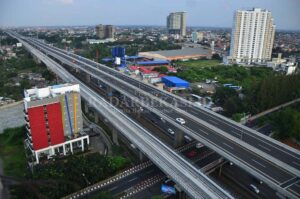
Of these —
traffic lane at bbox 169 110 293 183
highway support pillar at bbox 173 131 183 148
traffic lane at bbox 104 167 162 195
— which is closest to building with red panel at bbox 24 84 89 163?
traffic lane at bbox 104 167 162 195

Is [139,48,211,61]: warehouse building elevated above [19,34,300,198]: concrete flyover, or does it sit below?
above

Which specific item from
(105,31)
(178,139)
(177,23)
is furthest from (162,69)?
(177,23)

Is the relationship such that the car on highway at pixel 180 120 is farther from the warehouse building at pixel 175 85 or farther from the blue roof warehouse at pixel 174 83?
the blue roof warehouse at pixel 174 83

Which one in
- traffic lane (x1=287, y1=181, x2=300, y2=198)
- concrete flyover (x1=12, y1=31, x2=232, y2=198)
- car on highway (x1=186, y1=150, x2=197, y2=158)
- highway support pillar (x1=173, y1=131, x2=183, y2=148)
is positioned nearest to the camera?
traffic lane (x1=287, y1=181, x2=300, y2=198)

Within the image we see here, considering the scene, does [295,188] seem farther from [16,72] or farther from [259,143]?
[16,72]

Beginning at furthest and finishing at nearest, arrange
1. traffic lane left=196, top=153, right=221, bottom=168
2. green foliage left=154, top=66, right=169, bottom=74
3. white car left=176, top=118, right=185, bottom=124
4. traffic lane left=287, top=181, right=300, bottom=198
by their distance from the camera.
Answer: green foliage left=154, top=66, right=169, bottom=74 → white car left=176, top=118, right=185, bottom=124 → traffic lane left=196, top=153, right=221, bottom=168 → traffic lane left=287, top=181, right=300, bottom=198

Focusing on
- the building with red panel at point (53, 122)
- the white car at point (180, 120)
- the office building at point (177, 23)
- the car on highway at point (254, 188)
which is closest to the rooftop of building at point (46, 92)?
the building with red panel at point (53, 122)

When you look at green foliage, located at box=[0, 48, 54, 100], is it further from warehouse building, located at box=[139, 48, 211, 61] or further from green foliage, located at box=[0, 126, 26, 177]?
warehouse building, located at box=[139, 48, 211, 61]
